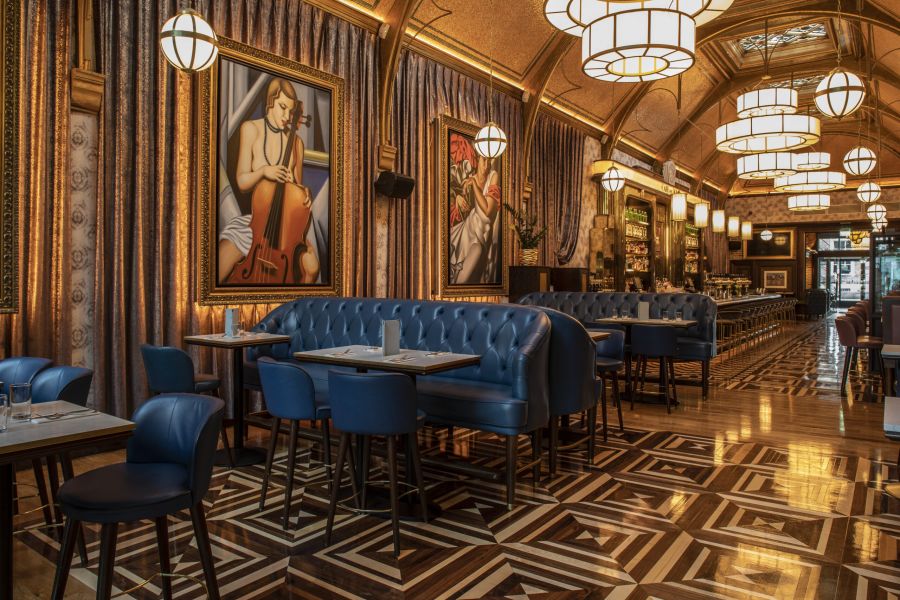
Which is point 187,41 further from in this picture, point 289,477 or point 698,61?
point 698,61

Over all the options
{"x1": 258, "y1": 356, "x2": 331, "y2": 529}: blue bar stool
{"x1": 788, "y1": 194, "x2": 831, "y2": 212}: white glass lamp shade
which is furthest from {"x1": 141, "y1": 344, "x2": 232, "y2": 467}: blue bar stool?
{"x1": 788, "y1": 194, "x2": 831, "y2": 212}: white glass lamp shade

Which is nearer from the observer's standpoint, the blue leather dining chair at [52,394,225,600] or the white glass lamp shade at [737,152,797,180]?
the blue leather dining chair at [52,394,225,600]

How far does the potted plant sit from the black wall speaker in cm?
233

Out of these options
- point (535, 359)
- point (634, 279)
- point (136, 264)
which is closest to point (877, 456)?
point (535, 359)

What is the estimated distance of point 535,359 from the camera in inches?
154

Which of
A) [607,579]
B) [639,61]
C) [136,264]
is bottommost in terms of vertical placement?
[607,579]

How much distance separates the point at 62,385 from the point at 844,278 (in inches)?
951

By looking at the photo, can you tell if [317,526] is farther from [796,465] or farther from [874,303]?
[874,303]

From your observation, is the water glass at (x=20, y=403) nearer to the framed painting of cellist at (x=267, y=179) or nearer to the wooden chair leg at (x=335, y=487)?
the wooden chair leg at (x=335, y=487)

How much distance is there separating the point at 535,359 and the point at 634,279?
415 inches

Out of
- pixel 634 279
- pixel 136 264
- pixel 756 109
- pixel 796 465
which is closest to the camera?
pixel 796 465

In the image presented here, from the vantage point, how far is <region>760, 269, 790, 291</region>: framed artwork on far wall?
2030 centimetres

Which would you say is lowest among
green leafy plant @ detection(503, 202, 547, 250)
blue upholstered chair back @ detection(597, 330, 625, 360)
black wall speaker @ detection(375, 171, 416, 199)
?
blue upholstered chair back @ detection(597, 330, 625, 360)

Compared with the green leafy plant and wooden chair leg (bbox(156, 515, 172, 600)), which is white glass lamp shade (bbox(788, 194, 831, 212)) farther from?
wooden chair leg (bbox(156, 515, 172, 600))
